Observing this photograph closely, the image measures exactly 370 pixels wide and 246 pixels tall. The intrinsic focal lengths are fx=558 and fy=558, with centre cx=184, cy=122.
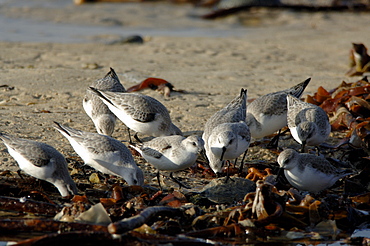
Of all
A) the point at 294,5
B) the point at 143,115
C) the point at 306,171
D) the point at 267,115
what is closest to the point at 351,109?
the point at 267,115

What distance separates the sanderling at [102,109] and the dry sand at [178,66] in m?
0.29

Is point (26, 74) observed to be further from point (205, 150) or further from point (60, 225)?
point (60, 225)

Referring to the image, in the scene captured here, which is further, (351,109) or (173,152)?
(351,109)

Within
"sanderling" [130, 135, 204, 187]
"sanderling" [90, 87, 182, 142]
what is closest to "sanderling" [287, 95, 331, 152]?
"sanderling" [130, 135, 204, 187]

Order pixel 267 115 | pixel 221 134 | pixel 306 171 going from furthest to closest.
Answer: pixel 267 115 < pixel 221 134 < pixel 306 171

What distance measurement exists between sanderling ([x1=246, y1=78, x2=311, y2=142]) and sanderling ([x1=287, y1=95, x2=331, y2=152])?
191 millimetres

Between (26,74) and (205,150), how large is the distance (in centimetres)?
482

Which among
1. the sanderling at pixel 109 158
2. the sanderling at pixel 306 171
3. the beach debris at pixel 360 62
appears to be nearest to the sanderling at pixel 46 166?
the sanderling at pixel 109 158

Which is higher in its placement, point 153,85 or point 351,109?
point 351,109

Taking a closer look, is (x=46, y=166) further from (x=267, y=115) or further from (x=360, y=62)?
(x=360, y=62)

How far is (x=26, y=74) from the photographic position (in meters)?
10.2

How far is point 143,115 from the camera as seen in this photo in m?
7.54

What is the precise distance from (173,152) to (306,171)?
4.91ft

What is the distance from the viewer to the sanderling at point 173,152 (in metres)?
6.22
